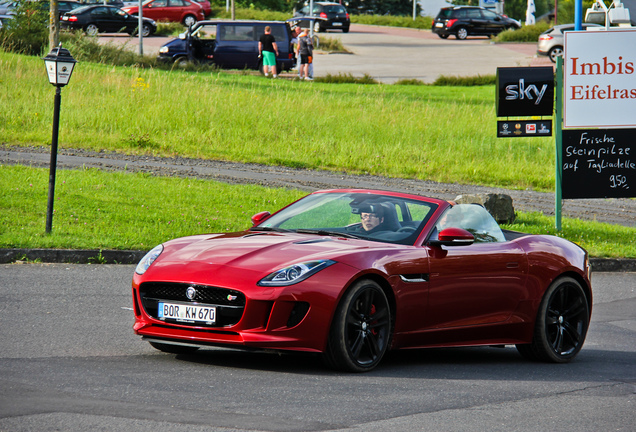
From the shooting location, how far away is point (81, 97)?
2570 cm

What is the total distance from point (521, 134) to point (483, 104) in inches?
666

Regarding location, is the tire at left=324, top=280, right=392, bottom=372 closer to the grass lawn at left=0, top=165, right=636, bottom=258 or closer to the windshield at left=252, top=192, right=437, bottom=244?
the windshield at left=252, top=192, right=437, bottom=244

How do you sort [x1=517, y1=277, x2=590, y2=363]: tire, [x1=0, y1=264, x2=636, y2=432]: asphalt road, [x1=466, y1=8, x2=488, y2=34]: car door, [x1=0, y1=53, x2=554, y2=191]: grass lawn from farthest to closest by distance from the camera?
[x1=466, y1=8, x2=488, y2=34]: car door → [x1=0, y1=53, x2=554, y2=191]: grass lawn → [x1=517, y1=277, x2=590, y2=363]: tire → [x1=0, y1=264, x2=636, y2=432]: asphalt road

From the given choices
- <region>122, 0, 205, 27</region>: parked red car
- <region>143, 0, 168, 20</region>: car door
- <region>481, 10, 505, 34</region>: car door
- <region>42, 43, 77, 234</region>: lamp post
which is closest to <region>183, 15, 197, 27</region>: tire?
<region>122, 0, 205, 27</region>: parked red car

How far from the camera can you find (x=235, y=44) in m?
36.9

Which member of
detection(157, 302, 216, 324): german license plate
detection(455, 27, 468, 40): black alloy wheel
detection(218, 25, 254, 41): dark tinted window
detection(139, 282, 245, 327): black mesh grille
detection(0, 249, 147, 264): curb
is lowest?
detection(0, 249, 147, 264): curb

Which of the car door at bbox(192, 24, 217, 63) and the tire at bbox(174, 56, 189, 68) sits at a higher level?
the car door at bbox(192, 24, 217, 63)

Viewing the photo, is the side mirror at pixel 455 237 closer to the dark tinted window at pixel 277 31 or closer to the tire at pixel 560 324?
the tire at pixel 560 324

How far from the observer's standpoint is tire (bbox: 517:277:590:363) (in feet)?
26.8

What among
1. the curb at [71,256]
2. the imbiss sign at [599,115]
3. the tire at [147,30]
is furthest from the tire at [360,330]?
the tire at [147,30]

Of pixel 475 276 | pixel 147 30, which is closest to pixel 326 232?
pixel 475 276

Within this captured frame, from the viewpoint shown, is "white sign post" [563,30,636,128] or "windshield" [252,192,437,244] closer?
"windshield" [252,192,437,244]

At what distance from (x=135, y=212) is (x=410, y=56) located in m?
38.2

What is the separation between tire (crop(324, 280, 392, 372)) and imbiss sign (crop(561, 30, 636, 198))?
9.98 metres
